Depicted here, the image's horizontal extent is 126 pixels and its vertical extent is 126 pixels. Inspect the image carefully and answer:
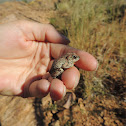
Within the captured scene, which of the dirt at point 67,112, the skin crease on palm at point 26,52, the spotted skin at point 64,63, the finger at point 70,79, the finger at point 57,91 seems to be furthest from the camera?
the dirt at point 67,112

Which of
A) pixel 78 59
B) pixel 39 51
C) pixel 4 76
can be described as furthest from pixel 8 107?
pixel 78 59

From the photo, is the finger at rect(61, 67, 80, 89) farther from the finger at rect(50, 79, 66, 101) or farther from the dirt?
the dirt

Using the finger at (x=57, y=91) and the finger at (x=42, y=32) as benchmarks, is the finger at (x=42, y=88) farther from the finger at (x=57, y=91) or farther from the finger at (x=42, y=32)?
the finger at (x=42, y=32)

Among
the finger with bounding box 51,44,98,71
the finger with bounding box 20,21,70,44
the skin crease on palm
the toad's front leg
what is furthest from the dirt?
the finger with bounding box 20,21,70,44

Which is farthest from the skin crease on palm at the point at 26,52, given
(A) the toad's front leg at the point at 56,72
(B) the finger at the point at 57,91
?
(B) the finger at the point at 57,91

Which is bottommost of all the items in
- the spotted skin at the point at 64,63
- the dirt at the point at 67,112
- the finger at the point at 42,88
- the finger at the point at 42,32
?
the dirt at the point at 67,112

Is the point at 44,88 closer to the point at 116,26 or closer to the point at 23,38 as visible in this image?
the point at 23,38

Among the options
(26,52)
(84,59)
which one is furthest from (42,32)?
(84,59)
